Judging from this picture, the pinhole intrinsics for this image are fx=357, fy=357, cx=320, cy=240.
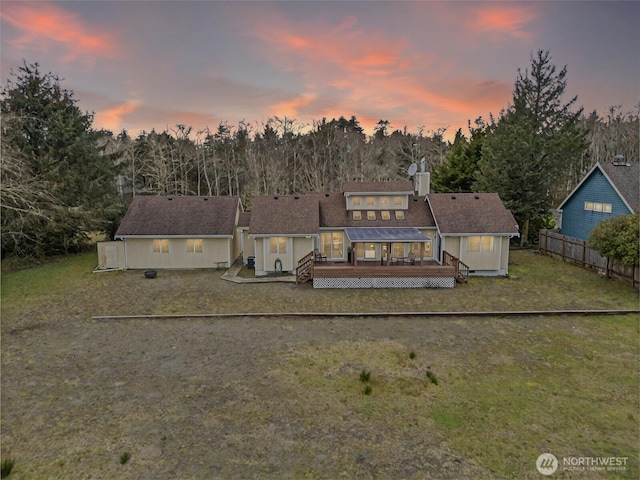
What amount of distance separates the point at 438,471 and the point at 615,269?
18613mm

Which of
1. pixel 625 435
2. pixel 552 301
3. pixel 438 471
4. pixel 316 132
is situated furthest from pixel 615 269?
pixel 316 132


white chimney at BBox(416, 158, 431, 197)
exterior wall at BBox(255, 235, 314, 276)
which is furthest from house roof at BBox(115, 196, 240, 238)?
white chimney at BBox(416, 158, 431, 197)

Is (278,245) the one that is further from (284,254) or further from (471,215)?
(471,215)

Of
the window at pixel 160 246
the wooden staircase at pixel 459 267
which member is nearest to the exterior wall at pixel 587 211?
the wooden staircase at pixel 459 267

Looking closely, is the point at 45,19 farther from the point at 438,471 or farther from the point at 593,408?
the point at 593,408

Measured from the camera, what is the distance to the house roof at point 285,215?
21.4m

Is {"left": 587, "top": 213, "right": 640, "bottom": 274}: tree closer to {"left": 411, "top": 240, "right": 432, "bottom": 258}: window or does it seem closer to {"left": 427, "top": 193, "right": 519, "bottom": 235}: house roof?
{"left": 427, "top": 193, "right": 519, "bottom": 235}: house roof

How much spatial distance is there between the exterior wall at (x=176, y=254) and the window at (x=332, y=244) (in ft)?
20.7

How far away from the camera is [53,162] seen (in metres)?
26.2

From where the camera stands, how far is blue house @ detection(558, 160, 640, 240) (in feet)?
74.8

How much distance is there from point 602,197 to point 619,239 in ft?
29.6

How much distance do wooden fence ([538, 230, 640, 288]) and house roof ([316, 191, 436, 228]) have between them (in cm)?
933

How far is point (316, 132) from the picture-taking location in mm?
53062

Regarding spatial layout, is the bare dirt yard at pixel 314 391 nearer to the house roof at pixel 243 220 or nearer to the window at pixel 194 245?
the window at pixel 194 245
